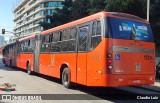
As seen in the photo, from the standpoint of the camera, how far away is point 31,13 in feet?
369

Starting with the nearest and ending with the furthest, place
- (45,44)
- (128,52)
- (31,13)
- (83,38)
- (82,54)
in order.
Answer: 1. (128,52)
2. (82,54)
3. (83,38)
4. (45,44)
5. (31,13)

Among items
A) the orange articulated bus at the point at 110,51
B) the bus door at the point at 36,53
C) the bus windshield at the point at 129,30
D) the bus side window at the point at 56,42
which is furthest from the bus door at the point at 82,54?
the bus door at the point at 36,53

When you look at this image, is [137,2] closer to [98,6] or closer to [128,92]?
[98,6]

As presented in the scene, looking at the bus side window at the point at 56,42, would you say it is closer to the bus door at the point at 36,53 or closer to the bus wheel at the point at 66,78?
the bus wheel at the point at 66,78

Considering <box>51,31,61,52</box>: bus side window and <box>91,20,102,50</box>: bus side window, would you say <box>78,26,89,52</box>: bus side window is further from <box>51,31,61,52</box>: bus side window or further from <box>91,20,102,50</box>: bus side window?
<box>51,31,61,52</box>: bus side window

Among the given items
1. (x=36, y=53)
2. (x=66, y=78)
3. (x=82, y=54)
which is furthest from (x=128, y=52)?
(x=36, y=53)

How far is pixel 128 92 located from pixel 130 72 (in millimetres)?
2630

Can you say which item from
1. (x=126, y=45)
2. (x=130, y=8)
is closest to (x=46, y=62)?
(x=126, y=45)

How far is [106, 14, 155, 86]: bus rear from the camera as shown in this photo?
33.0 feet

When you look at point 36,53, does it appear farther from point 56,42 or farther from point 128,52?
point 128,52

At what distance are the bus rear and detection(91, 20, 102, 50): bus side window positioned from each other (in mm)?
419

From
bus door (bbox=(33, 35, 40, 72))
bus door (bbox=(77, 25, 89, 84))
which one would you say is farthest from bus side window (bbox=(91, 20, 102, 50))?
bus door (bbox=(33, 35, 40, 72))

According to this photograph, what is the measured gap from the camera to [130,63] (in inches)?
413

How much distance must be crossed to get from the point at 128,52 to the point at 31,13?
105296 mm
